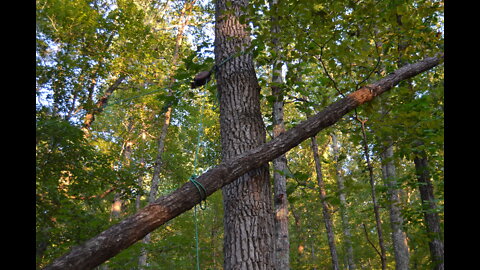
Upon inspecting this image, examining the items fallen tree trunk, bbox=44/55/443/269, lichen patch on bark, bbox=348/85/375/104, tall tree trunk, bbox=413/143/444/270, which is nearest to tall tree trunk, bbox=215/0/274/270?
fallen tree trunk, bbox=44/55/443/269

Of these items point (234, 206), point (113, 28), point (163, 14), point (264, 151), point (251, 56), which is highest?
point (163, 14)

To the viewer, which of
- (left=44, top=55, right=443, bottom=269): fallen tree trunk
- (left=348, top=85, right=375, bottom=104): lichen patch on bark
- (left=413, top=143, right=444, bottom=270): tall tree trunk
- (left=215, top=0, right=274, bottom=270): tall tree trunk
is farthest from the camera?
(left=413, top=143, right=444, bottom=270): tall tree trunk

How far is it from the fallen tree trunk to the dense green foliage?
0.84 ft

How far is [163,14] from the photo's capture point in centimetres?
1311

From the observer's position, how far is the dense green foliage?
3.56m

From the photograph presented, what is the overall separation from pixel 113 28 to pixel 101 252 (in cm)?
871

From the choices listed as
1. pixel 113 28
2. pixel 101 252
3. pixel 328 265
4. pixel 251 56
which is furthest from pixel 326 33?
pixel 328 265

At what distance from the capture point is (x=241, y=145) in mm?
3250

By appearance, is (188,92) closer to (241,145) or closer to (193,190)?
(241,145)

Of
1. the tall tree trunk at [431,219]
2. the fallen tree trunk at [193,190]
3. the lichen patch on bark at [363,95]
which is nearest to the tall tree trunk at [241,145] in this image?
the fallen tree trunk at [193,190]

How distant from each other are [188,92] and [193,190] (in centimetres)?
253

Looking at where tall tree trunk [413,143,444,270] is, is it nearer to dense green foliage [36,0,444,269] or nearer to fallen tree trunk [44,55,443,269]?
dense green foliage [36,0,444,269]
